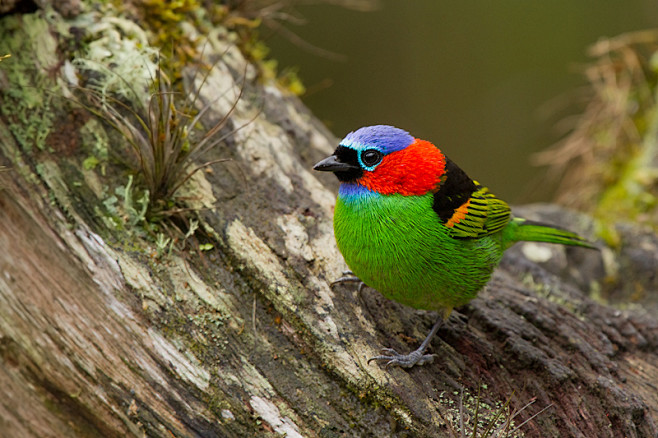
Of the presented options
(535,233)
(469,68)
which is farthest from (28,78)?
(469,68)

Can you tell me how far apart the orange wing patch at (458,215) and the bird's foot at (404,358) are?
26.9 inches

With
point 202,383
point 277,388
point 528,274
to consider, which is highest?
point 202,383

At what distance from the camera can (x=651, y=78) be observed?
569 cm

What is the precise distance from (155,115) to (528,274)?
285cm

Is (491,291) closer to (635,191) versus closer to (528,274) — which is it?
(528,274)

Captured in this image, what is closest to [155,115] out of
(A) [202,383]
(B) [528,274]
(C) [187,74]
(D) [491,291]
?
(C) [187,74]

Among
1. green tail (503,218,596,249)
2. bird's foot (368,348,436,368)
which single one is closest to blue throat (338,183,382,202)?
bird's foot (368,348,436,368)

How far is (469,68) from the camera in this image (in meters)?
8.86

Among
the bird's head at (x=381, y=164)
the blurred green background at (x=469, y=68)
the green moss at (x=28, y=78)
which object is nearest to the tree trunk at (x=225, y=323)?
the green moss at (x=28, y=78)

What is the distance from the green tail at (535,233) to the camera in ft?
11.8

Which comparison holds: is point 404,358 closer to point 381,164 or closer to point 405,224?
point 405,224

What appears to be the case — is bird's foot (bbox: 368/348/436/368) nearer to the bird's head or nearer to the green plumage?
the green plumage

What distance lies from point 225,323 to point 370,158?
113cm

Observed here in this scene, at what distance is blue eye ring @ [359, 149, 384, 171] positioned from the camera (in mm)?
2986
